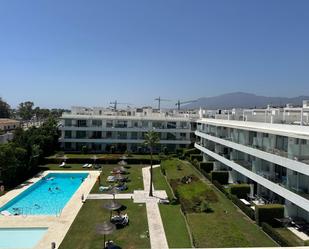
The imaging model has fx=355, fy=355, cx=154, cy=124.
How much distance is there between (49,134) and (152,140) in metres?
34.0

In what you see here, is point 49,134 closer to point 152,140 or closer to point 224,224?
point 152,140

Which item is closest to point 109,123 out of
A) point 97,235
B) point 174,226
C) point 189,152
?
point 189,152

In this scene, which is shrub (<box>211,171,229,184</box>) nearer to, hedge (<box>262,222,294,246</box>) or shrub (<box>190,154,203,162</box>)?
shrub (<box>190,154,203,162</box>)

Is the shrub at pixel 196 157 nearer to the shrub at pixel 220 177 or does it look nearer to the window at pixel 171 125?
the window at pixel 171 125

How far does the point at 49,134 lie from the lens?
72.3 metres

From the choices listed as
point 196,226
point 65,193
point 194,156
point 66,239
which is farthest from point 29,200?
point 194,156

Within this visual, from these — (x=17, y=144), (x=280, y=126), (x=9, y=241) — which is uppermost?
(x=280, y=126)

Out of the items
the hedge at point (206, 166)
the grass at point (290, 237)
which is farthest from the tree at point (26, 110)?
the grass at point (290, 237)

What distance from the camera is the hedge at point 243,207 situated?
107 feet

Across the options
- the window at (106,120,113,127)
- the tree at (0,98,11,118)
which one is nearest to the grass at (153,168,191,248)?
the window at (106,120,113,127)

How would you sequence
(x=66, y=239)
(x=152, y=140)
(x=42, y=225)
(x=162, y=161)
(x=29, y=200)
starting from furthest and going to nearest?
(x=162, y=161), (x=152, y=140), (x=29, y=200), (x=42, y=225), (x=66, y=239)

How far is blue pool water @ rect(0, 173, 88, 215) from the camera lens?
1496 inches

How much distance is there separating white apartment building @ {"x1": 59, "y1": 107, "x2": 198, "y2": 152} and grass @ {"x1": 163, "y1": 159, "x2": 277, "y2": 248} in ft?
134

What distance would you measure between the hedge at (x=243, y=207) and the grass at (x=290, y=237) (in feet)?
10.9
